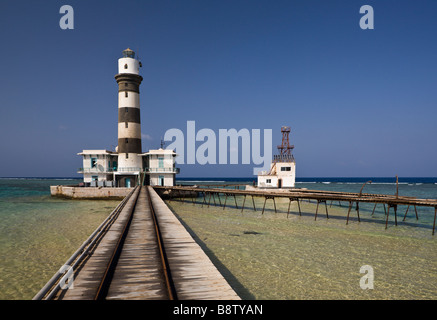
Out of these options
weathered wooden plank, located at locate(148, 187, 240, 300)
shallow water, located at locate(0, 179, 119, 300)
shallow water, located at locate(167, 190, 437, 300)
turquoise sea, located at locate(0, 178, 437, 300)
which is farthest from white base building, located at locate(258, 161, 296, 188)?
weathered wooden plank, located at locate(148, 187, 240, 300)

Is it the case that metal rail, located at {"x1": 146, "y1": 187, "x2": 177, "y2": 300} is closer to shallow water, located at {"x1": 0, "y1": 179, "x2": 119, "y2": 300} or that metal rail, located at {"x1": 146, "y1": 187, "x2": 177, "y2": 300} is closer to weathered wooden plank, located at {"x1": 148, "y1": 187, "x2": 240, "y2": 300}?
weathered wooden plank, located at {"x1": 148, "y1": 187, "x2": 240, "y2": 300}

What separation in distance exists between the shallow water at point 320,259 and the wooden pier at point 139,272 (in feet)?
7.58

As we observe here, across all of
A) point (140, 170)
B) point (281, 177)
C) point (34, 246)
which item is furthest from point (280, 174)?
point (34, 246)

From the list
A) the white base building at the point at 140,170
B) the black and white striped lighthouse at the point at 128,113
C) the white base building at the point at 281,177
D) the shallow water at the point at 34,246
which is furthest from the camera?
the white base building at the point at 281,177

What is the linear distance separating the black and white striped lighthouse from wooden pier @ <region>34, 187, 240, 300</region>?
1241 inches

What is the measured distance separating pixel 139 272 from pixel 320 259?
963 centimetres

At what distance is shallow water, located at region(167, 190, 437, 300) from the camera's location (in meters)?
9.65

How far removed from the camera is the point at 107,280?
7.47 m

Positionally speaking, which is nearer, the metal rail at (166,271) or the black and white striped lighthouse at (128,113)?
the metal rail at (166,271)

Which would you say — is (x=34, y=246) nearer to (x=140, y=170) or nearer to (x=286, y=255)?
(x=286, y=255)

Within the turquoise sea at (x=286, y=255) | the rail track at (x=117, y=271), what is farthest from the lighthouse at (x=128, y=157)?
the rail track at (x=117, y=271)

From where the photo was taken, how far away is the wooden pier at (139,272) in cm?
659

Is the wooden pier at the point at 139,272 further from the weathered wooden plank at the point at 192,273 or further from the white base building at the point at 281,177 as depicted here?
the white base building at the point at 281,177
